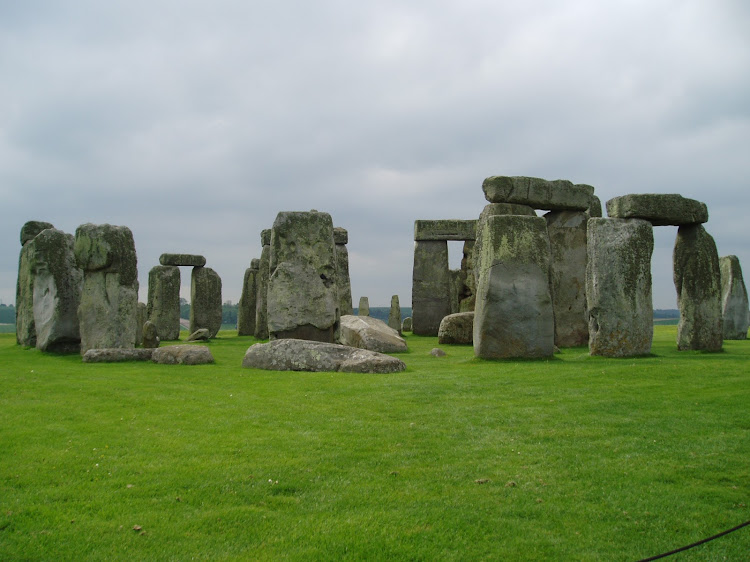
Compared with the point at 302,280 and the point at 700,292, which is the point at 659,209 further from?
the point at 302,280

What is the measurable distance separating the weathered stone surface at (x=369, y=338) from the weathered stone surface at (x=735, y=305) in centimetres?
957

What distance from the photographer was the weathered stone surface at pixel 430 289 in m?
22.9

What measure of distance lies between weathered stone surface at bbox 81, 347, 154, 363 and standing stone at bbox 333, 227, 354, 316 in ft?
30.0

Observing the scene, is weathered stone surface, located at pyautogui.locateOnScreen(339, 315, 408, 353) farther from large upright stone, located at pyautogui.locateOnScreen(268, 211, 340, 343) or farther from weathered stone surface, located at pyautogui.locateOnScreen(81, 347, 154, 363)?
weathered stone surface, located at pyautogui.locateOnScreen(81, 347, 154, 363)

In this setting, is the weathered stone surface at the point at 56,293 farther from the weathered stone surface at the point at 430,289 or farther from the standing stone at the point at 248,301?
the weathered stone surface at the point at 430,289

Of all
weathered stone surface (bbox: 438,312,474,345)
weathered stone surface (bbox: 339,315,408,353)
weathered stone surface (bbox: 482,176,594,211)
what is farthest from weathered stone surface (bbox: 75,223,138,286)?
weathered stone surface (bbox: 482,176,594,211)

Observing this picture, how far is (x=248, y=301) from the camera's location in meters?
24.4

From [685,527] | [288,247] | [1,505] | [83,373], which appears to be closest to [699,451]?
[685,527]

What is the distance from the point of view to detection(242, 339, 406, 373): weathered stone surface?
33.0ft

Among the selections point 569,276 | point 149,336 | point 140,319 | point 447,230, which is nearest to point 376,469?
point 569,276

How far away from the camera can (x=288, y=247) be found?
522 inches

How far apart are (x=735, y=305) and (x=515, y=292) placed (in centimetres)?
1049

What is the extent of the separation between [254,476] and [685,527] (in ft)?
10.2

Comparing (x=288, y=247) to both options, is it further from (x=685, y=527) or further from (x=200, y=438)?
(x=685, y=527)
